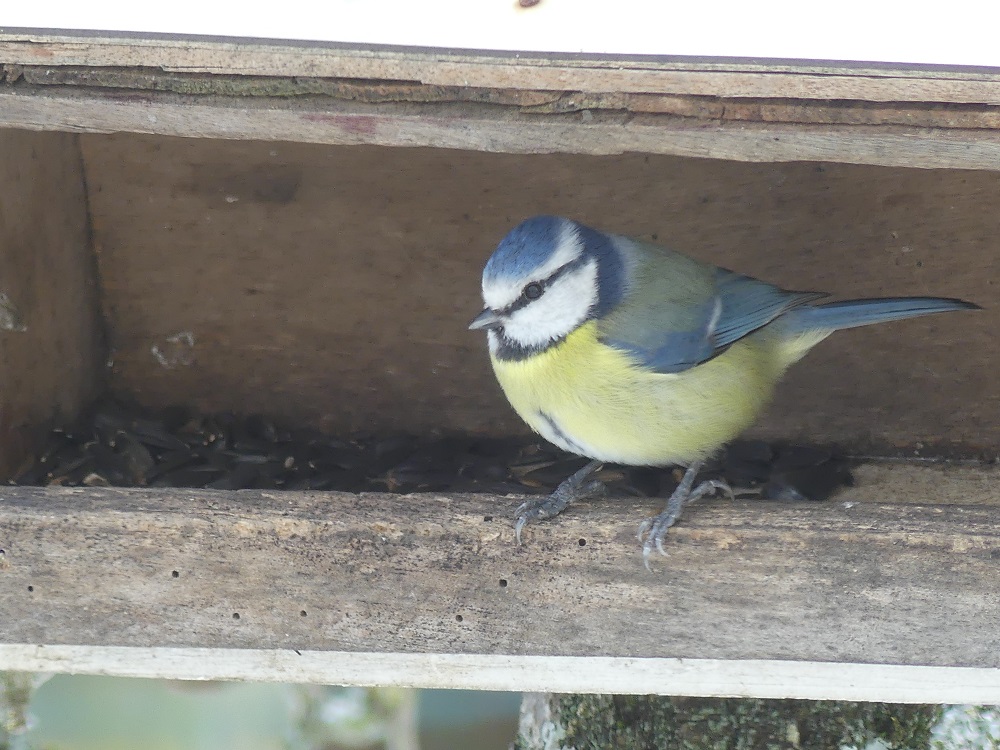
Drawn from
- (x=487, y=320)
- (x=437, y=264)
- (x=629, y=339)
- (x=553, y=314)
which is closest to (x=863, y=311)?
(x=629, y=339)

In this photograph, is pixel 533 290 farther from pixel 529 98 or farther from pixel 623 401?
pixel 529 98

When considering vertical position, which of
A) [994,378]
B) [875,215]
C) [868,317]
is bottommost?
[994,378]

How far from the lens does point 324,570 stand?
4.97 ft

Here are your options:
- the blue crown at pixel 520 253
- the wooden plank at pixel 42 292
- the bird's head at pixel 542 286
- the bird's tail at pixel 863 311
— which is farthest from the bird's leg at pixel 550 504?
the wooden plank at pixel 42 292

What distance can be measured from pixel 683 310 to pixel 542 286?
0.87ft

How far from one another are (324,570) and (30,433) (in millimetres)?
1000

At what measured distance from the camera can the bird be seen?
5.40 feet

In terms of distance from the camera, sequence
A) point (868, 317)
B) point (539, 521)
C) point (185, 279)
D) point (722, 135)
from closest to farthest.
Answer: point (722, 135) → point (539, 521) → point (868, 317) → point (185, 279)

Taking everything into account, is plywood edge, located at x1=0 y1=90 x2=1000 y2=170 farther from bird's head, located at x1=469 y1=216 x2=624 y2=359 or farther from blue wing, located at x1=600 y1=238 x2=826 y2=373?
blue wing, located at x1=600 y1=238 x2=826 y2=373

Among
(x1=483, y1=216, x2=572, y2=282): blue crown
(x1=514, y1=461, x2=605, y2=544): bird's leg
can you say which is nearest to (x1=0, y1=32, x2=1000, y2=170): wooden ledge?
(x1=483, y1=216, x2=572, y2=282): blue crown

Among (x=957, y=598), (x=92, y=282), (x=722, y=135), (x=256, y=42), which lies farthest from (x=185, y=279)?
(x=957, y=598)

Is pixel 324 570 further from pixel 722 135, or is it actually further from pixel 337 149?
pixel 337 149

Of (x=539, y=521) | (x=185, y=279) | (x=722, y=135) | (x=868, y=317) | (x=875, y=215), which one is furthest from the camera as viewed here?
(x=185, y=279)

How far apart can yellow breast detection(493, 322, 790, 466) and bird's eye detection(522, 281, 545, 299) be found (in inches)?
3.6
